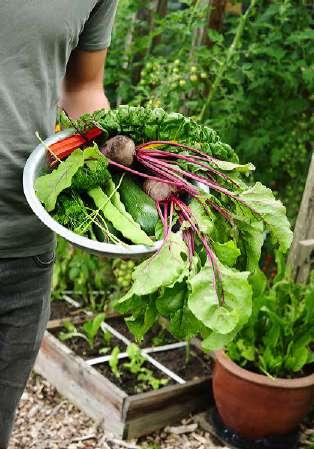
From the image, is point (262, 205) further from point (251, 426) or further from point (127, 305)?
point (251, 426)

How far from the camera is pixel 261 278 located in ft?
10.7

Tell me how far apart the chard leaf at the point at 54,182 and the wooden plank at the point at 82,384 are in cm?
163

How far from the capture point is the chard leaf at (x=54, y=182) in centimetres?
174

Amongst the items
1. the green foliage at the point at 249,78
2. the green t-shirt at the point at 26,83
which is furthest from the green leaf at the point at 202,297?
the green foliage at the point at 249,78

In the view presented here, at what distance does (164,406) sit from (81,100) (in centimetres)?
154

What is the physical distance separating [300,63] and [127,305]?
7.00 feet

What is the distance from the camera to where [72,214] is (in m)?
1.75

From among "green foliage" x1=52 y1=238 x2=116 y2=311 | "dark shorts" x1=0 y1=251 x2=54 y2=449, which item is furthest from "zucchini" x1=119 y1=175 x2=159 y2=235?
"green foliage" x1=52 y1=238 x2=116 y2=311

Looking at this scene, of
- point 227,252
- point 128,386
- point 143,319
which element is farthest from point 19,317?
point 128,386

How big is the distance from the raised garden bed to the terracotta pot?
0.65 ft

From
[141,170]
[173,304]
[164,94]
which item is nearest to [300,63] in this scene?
[164,94]

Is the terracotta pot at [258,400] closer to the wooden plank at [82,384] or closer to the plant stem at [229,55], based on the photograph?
the wooden plank at [82,384]

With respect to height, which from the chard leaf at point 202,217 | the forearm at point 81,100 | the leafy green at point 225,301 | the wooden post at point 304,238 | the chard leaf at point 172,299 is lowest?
the wooden post at point 304,238

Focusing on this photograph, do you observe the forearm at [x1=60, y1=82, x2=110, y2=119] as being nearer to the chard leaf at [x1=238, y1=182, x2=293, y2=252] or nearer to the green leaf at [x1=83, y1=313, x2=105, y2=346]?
the chard leaf at [x1=238, y1=182, x2=293, y2=252]
